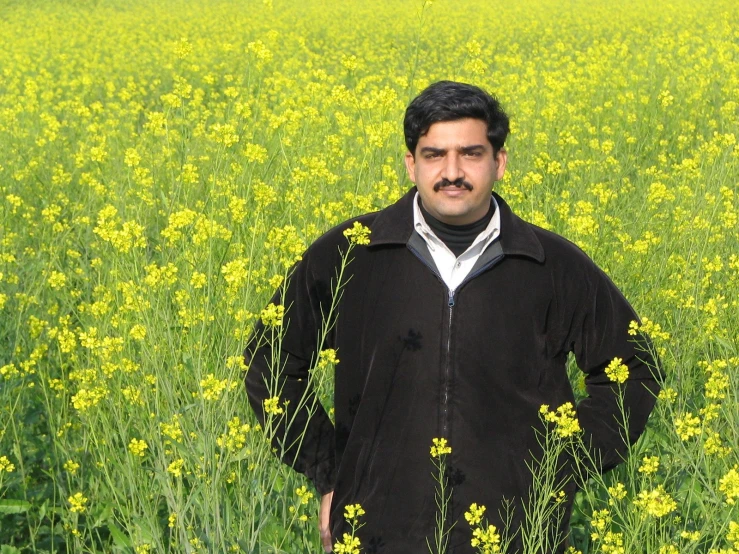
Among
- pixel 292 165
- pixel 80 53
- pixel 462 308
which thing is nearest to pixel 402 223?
pixel 462 308

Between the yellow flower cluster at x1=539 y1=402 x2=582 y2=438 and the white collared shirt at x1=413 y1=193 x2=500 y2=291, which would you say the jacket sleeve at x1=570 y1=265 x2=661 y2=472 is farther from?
the white collared shirt at x1=413 y1=193 x2=500 y2=291

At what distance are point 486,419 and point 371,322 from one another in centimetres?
37

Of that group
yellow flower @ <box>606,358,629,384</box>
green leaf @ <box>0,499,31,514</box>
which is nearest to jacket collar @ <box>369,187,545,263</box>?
Answer: yellow flower @ <box>606,358,629,384</box>

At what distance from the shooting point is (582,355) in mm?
2520

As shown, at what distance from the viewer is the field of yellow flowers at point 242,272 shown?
253 cm

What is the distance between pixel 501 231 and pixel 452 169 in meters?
0.22

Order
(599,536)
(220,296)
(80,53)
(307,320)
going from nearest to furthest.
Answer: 1. (599,536)
2. (307,320)
3. (220,296)
4. (80,53)

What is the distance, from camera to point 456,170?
2320mm

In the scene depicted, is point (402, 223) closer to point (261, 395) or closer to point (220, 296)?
point (261, 395)

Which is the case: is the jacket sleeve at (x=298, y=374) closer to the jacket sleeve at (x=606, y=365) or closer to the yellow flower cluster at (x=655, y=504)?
the jacket sleeve at (x=606, y=365)

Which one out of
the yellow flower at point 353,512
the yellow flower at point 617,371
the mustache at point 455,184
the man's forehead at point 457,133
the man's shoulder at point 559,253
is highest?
the man's forehead at point 457,133

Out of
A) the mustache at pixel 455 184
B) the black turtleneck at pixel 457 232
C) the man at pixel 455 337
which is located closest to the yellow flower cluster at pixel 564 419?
the man at pixel 455 337

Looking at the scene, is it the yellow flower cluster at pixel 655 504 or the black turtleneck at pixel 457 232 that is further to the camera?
the black turtleneck at pixel 457 232

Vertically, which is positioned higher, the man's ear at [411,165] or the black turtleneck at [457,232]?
the man's ear at [411,165]
